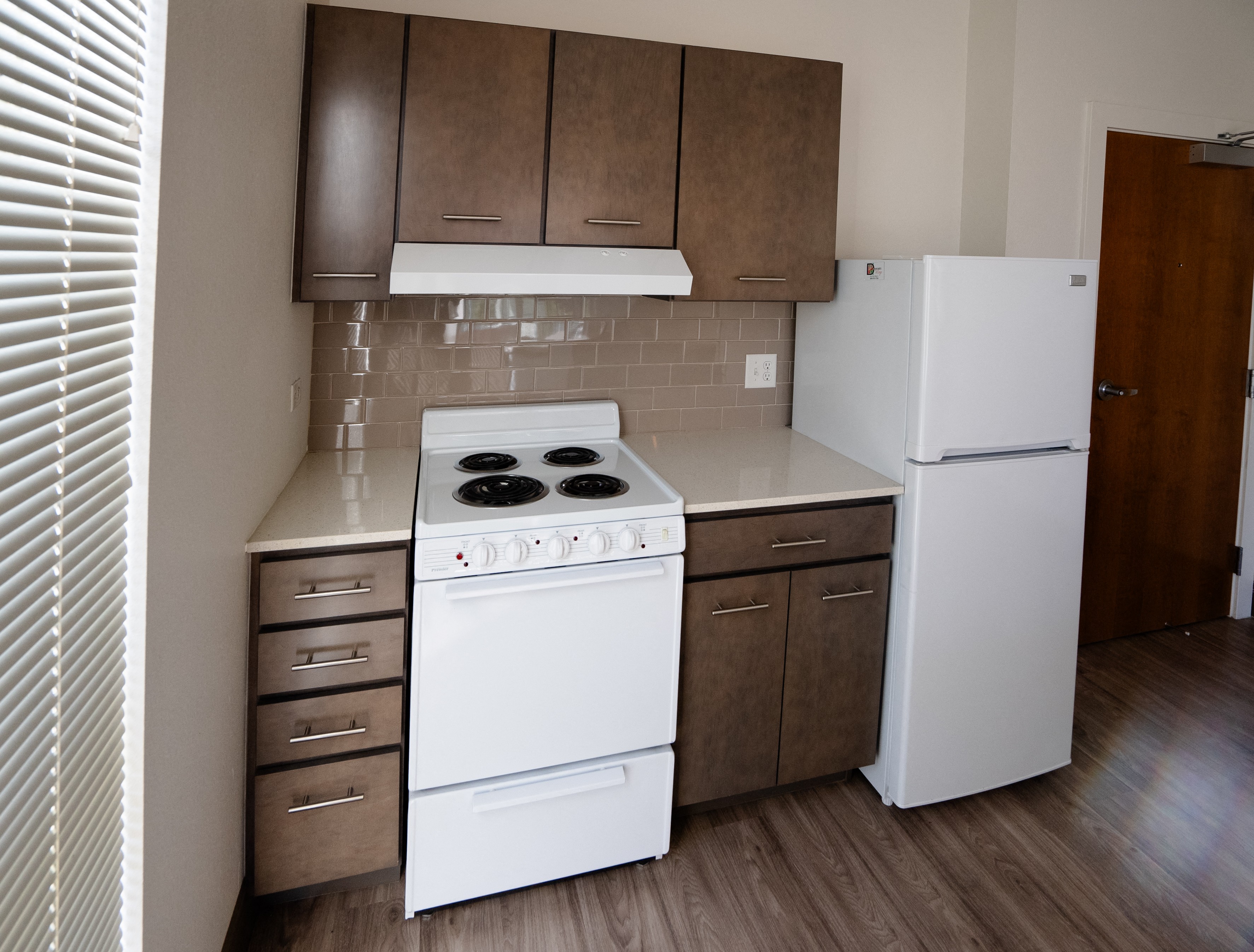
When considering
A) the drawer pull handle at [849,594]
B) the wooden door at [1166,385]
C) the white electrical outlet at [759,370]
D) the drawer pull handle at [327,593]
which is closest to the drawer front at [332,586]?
the drawer pull handle at [327,593]

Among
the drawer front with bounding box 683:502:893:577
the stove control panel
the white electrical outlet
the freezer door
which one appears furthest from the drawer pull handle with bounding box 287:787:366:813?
the white electrical outlet

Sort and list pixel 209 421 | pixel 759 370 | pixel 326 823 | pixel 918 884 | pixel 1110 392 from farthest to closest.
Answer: pixel 1110 392
pixel 759 370
pixel 918 884
pixel 326 823
pixel 209 421

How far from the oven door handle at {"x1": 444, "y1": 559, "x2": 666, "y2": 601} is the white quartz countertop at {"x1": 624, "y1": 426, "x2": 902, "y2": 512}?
193 mm

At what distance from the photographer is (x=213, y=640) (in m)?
1.49

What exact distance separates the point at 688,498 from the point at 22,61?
5.26ft

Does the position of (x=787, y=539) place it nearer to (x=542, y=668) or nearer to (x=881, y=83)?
(x=542, y=668)

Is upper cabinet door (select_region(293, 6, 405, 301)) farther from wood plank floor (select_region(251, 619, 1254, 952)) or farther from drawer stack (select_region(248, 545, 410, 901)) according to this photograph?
wood plank floor (select_region(251, 619, 1254, 952))

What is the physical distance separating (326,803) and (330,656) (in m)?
0.35

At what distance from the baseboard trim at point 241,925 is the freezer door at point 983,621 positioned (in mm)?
1726

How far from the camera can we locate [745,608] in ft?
7.16

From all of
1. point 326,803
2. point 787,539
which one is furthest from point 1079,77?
point 326,803

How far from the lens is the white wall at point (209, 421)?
3.79 ft

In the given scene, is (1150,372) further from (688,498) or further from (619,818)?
(619,818)

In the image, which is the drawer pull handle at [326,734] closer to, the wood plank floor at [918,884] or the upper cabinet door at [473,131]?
the wood plank floor at [918,884]
